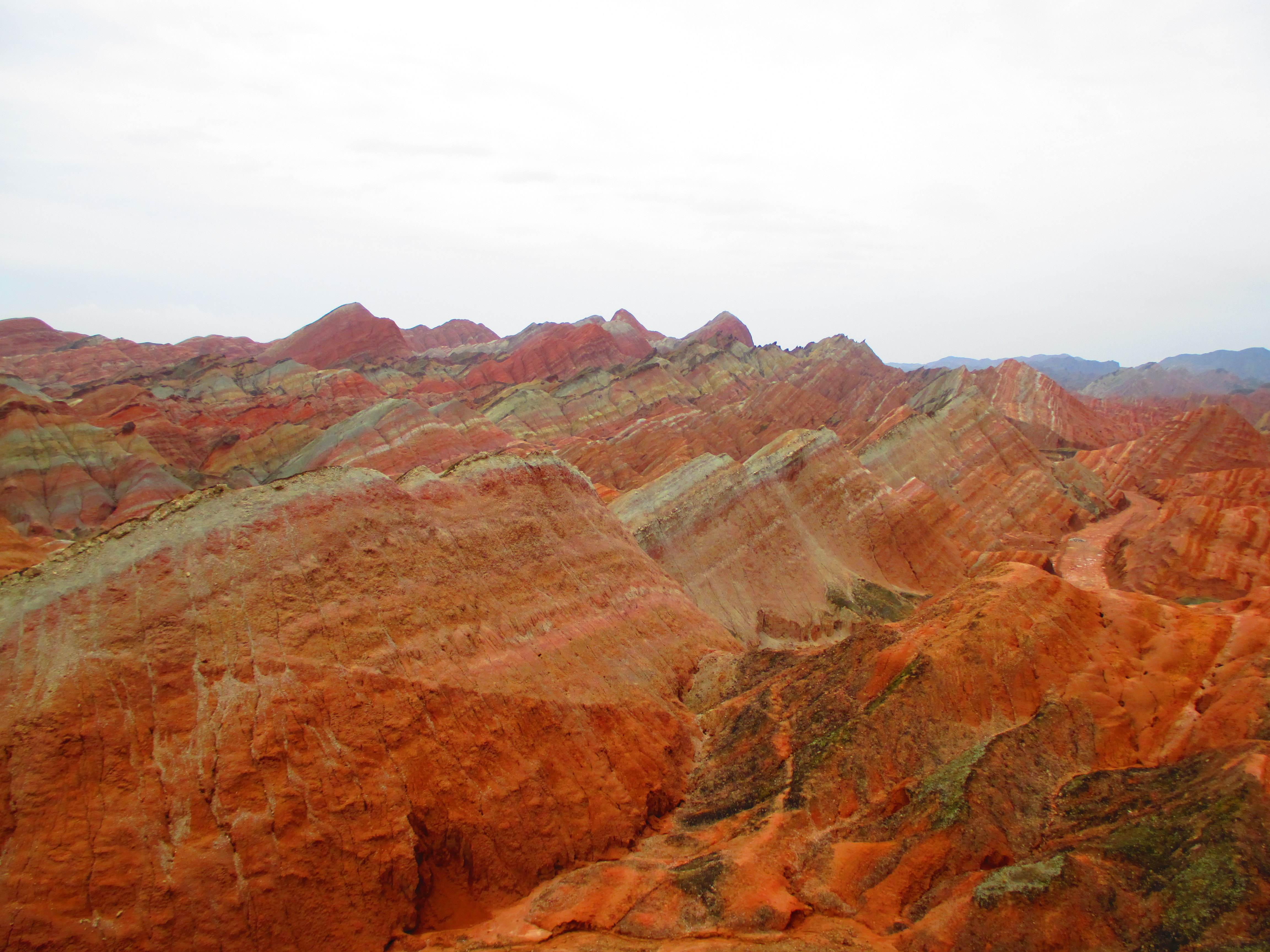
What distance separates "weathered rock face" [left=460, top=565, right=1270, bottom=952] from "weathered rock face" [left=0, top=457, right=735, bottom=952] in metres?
1.30

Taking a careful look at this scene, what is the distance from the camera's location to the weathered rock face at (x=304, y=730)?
9531 mm

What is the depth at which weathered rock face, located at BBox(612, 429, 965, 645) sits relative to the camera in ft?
83.1

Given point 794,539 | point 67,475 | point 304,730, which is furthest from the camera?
point 67,475

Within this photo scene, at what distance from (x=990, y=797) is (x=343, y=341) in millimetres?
92545

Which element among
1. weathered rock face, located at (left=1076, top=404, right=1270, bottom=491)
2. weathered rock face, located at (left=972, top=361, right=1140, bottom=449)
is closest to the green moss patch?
weathered rock face, located at (left=1076, top=404, right=1270, bottom=491)

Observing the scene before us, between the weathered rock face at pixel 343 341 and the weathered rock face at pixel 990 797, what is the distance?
84460mm

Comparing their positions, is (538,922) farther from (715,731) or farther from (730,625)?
(730,625)

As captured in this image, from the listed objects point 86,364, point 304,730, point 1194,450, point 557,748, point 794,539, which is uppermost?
point 86,364

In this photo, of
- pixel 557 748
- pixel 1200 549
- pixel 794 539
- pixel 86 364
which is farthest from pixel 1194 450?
pixel 86 364

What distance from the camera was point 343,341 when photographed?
9044 cm

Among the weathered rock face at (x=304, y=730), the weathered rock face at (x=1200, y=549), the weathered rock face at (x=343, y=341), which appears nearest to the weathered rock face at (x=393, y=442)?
the weathered rock face at (x=304, y=730)

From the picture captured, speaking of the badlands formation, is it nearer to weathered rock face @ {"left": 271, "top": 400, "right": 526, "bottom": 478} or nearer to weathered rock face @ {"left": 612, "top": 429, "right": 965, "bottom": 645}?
weathered rock face @ {"left": 612, "top": 429, "right": 965, "bottom": 645}

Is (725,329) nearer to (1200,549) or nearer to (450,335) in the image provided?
(450,335)

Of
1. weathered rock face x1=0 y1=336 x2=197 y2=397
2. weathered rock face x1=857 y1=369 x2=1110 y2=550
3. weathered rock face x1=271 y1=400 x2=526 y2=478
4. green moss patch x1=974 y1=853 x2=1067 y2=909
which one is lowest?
green moss patch x1=974 y1=853 x2=1067 y2=909
